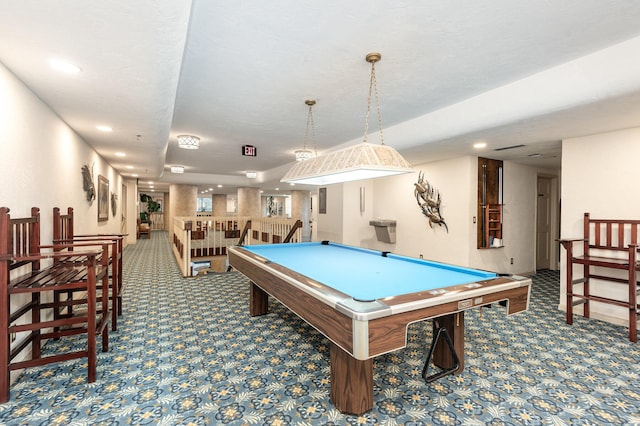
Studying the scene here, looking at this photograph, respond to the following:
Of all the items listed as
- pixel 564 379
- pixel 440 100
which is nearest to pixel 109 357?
pixel 564 379

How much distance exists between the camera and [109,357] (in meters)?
2.67

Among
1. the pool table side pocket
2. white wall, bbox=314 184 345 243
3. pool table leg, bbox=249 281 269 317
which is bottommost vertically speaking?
pool table leg, bbox=249 281 269 317

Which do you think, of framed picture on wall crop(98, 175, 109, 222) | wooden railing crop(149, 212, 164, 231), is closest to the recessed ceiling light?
framed picture on wall crop(98, 175, 109, 222)

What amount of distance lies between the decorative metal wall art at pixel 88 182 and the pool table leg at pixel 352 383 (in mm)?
4841

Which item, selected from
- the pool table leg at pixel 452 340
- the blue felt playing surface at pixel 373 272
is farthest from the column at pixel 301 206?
the pool table leg at pixel 452 340

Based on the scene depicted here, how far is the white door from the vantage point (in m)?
6.79

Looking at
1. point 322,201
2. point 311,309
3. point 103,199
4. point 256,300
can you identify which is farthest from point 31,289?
point 322,201

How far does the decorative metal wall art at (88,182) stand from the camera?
4705 millimetres

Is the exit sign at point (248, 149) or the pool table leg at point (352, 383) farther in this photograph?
the exit sign at point (248, 149)

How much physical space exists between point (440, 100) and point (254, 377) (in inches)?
138

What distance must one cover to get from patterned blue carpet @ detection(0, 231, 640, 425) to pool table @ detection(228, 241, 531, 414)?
0.84ft

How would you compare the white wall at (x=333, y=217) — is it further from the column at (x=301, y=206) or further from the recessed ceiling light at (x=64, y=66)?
the column at (x=301, y=206)

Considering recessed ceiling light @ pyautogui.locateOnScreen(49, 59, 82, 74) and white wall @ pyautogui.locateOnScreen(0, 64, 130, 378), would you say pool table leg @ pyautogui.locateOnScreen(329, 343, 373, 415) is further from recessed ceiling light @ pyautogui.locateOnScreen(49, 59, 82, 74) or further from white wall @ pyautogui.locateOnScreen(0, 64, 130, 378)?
recessed ceiling light @ pyautogui.locateOnScreen(49, 59, 82, 74)

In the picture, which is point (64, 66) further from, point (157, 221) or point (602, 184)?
point (157, 221)
